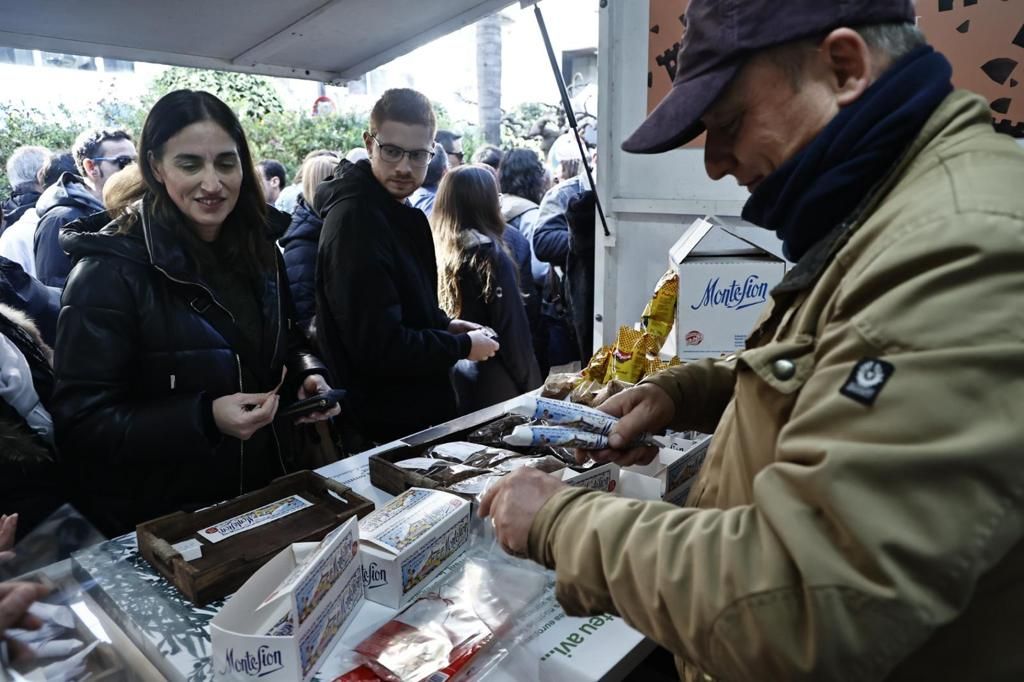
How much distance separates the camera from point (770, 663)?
0.65 m

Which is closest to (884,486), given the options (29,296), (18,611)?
(18,611)

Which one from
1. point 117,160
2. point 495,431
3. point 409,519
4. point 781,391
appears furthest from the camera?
point 117,160

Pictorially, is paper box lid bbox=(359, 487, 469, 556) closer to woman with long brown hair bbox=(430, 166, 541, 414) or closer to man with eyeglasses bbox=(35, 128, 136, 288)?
woman with long brown hair bbox=(430, 166, 541, 414)

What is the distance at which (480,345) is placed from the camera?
267 cm

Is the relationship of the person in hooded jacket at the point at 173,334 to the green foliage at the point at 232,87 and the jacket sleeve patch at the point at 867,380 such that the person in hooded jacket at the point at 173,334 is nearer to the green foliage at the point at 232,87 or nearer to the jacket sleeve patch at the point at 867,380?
the jacket sleeve patch at the point at 867,380

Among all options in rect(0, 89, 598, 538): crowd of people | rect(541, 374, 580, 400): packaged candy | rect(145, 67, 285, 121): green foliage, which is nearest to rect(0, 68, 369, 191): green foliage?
rect(145, 67, 285, 121): green foliage

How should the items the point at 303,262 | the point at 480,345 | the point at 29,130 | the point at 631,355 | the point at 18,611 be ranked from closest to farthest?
the point at 18,611, the point at 631,355, the point at 480,345, the point at 303,262, the point at 29,130

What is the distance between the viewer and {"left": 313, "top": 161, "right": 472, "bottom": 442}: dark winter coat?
238 cm

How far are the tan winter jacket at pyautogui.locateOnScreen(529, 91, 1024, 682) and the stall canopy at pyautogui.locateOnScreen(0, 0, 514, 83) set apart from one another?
212 centimetres

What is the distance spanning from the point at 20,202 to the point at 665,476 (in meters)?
4.41

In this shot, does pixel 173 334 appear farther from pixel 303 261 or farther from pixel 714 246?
pixel 714 246

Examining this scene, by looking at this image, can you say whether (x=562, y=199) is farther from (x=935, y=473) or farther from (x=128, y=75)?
(x=128, y=75)

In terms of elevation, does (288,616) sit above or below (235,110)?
below

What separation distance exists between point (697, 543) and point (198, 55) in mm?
2614
